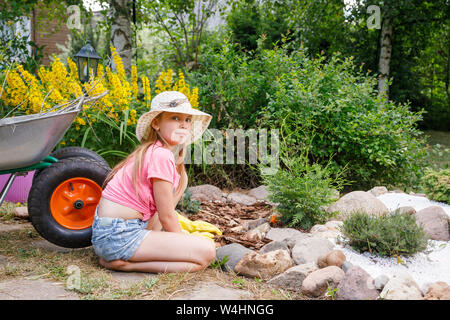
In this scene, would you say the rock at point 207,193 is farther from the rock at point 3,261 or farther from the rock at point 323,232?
the rock at point 3,261

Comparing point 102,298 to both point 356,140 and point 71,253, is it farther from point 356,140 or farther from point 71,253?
point 356,140

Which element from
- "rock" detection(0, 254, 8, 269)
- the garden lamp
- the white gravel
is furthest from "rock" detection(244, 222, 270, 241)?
the garden lamp

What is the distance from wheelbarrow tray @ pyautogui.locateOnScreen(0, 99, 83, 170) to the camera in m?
2.54

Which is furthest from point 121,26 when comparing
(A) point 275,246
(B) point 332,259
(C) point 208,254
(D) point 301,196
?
(B) point 332,259

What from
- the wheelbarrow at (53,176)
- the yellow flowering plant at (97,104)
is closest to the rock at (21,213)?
the yellow flowering plant at (97,104)

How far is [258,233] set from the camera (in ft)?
10.8

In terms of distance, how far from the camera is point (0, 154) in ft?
8.45

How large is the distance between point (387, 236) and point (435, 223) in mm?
827

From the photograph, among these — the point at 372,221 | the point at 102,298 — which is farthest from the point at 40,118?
the point at 372,221

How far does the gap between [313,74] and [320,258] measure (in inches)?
120

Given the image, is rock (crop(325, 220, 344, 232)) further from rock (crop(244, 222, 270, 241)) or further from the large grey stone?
the large grey stone

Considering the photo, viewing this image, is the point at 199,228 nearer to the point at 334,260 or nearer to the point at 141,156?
the point at 141,156

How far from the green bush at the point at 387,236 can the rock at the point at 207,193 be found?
1.95 m

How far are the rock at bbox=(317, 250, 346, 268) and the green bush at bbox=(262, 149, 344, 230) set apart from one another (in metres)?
0.73
